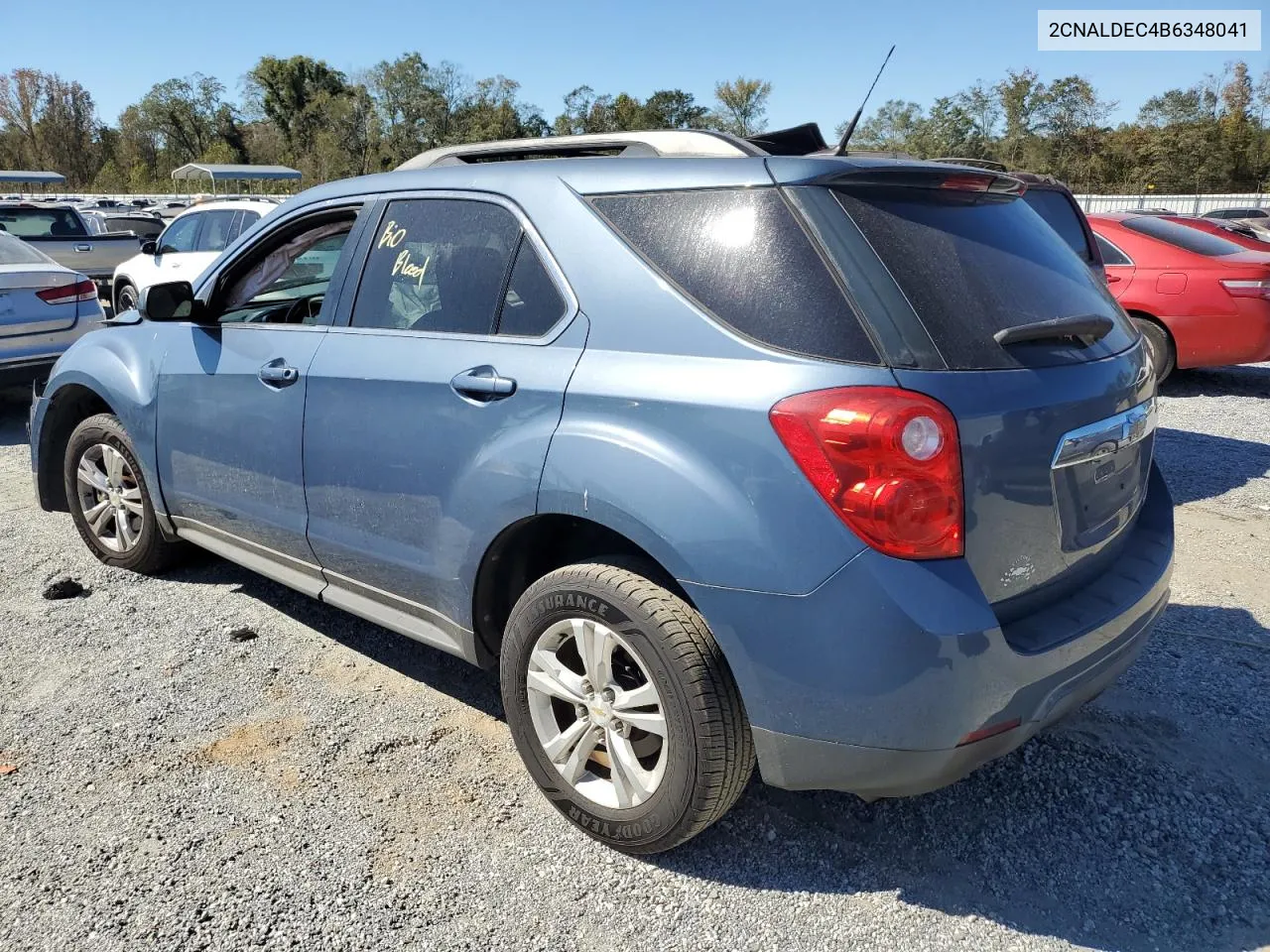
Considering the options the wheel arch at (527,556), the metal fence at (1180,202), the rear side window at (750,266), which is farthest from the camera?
the metal fence at (1180,202)

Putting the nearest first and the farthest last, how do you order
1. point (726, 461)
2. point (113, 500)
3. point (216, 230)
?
point (726, 461), point (113, 500), point (216, 230)

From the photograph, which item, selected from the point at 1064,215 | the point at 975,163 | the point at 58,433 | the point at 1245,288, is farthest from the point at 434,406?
the point at 1245,288

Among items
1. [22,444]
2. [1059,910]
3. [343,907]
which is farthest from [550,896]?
[22,444]

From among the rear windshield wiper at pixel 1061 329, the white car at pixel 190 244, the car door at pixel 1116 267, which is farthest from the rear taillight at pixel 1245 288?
the white car at pixel 190 244

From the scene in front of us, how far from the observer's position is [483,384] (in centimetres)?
268

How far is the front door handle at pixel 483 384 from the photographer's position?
2.64m

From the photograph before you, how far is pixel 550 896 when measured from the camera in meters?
2.44

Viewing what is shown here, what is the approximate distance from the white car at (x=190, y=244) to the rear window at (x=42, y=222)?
2.18 metres

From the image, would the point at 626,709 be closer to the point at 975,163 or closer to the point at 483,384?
the point at 483,384

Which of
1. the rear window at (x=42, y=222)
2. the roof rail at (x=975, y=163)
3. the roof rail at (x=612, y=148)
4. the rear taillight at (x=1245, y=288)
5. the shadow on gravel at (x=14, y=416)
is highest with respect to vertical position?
the rear window at (x=42, y=222)

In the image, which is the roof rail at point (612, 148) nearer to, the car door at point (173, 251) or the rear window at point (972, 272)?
the rear window at point (972, 272)

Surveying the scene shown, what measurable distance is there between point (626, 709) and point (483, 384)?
3.18 ft

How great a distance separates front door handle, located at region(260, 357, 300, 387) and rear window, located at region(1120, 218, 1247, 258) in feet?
27.4

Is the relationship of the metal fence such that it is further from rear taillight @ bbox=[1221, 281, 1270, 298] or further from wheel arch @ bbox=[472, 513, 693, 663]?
wheel arch @ bbox=[472, 513, 693, 663]
